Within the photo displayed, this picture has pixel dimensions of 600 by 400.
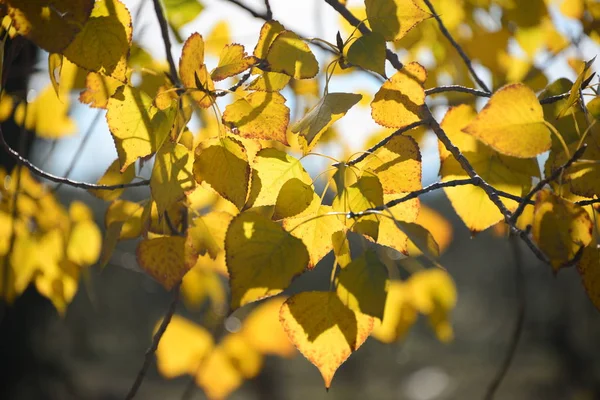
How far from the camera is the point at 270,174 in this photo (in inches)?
14.6

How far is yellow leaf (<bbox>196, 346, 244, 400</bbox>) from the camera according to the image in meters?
1.03

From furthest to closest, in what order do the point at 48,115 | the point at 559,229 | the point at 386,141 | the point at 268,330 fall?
the point at 268,330
the point at 48,115
the point at 386,141
the point at 559,229

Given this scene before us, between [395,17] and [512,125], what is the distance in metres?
0.10

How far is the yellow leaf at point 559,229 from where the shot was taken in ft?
0.99

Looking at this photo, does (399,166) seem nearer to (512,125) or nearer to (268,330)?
(512,125)

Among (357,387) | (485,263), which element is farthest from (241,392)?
(485,263)

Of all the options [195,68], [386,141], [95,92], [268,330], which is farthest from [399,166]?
[268,330]

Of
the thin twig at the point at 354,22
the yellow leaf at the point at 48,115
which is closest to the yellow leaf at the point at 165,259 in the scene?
the thin twig at the point at 354,22

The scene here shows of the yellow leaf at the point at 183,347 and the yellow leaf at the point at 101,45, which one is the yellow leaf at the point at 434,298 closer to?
the yellow leaf at the point at 183,347

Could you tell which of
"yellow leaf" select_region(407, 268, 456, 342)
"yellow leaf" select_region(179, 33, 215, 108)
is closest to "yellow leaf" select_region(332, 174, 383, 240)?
"yellow leaf" select_region(179, 33, 215, 108)

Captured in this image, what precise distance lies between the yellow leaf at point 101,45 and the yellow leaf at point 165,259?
5.5 inches

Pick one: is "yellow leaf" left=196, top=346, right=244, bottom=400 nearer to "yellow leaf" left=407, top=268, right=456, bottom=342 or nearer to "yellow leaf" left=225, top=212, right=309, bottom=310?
"yellow leaf" left=407, top=268, right=456, bottom=342

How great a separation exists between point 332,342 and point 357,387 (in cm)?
357

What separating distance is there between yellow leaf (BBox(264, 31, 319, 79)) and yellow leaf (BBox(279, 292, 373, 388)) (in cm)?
13
